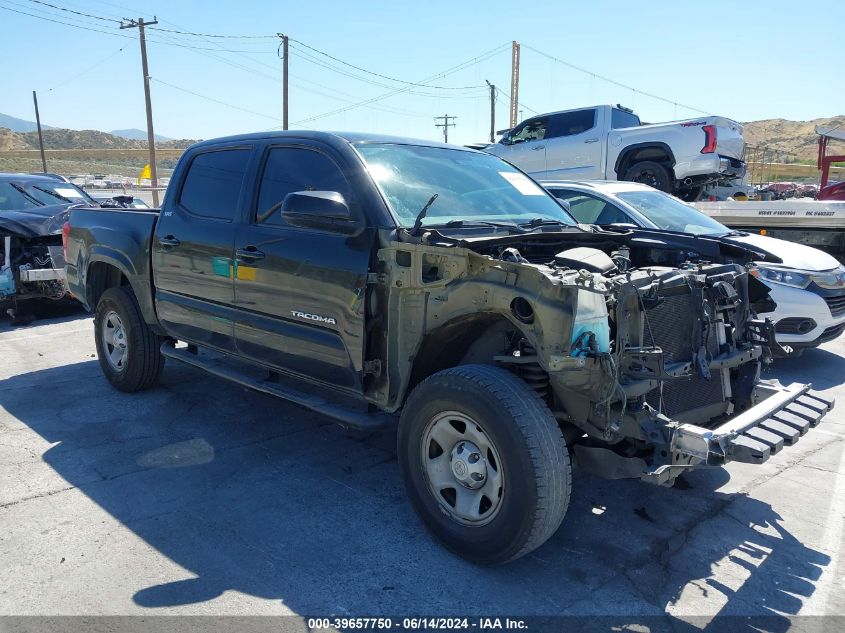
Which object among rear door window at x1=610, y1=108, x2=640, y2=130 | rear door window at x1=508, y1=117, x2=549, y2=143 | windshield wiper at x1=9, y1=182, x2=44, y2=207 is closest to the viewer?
windshield wiper at x1=9, y1=182, x2=44, y2=207

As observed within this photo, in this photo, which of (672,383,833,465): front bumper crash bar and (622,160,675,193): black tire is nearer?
(672,383,833,465): front bumper crash bar

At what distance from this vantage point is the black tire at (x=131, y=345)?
5410 mm

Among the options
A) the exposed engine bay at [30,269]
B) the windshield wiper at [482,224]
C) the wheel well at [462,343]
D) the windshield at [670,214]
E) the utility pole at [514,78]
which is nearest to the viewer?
the wheel well at [462,343]

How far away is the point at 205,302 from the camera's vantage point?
466cm

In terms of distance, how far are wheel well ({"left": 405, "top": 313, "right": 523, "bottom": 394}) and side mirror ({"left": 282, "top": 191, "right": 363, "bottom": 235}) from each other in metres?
0.74

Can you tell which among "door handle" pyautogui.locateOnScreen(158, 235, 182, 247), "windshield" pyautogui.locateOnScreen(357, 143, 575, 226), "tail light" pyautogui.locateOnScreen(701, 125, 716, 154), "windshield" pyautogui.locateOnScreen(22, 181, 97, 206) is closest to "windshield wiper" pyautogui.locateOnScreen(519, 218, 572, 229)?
"windshield" pyautogui.locateOnScreen(357, 143, 575, 226)

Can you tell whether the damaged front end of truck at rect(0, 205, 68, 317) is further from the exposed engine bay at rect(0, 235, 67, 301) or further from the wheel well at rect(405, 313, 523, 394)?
the wheel well at rect(405, 313, 523, 394)

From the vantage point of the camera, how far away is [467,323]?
130 inches

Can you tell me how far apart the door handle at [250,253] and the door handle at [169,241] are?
2.62 feet

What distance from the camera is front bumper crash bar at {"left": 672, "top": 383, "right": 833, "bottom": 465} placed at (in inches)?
110

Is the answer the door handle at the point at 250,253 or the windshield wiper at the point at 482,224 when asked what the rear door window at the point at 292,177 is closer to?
the door handle at the point at 250,253

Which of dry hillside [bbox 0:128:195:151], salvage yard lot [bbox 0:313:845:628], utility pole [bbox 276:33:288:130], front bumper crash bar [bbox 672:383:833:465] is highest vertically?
dry hillside [bbox 0:128:195:151]

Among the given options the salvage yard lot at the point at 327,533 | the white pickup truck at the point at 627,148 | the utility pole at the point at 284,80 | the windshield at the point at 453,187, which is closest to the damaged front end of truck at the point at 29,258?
the salvage yard lot at the point at 327,533

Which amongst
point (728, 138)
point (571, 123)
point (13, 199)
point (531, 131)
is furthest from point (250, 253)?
point (531, 131)
